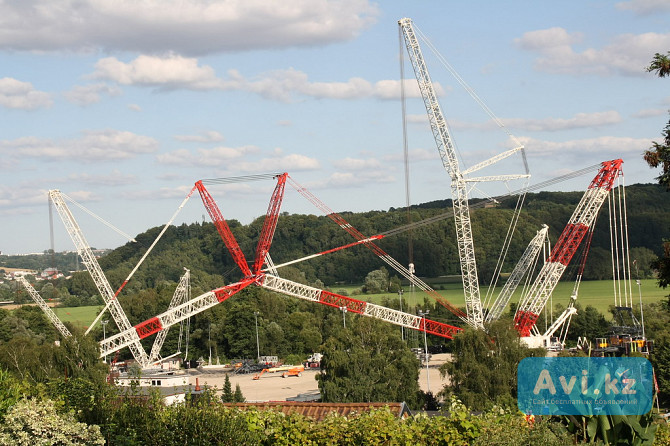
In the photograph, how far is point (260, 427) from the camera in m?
22.7

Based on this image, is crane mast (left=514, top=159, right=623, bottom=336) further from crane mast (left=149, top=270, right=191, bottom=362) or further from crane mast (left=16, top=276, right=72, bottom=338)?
crane mast (left=16, top=276, right=72, bottom=338)

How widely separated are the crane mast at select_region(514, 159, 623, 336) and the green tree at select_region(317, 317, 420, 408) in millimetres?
22615

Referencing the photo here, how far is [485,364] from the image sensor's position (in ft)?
161

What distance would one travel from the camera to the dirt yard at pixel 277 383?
210 ft

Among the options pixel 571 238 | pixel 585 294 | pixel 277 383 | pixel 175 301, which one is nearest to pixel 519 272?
pixel 571 238

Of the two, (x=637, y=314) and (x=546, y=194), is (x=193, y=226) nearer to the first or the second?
(x=546, y=194)

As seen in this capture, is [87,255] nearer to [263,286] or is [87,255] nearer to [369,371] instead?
[263,286]

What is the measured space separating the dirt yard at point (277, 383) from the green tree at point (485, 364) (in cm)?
906

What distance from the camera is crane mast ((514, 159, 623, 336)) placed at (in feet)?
244

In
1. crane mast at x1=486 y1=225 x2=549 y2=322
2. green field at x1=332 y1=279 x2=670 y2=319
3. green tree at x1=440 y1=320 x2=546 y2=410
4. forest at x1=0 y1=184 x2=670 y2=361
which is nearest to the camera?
green tree at x1=440 y1=320 x2=546 y2=410

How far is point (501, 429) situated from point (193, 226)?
18074cm

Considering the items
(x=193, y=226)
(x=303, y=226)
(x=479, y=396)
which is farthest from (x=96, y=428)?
(x=193, y=226)

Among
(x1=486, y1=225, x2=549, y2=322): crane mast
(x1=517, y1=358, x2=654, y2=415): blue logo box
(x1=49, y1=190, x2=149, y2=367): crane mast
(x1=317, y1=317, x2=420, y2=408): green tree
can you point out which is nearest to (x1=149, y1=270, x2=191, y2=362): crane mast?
(x1=49, y1=190, x2=149, y2=367): crane mast

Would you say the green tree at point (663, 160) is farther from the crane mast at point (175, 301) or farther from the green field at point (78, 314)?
the green field at point (78, 314)
